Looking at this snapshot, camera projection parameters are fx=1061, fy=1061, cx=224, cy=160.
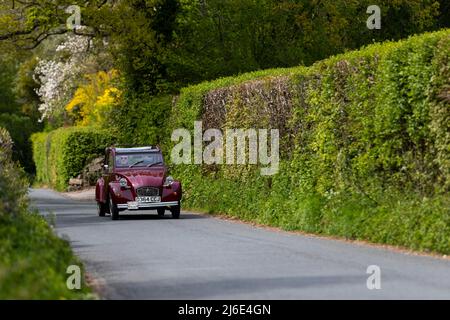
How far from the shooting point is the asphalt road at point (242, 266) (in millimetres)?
12078

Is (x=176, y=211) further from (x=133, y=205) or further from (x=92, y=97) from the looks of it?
(x=92, y=97)

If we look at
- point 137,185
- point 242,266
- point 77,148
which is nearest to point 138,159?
point 137,185

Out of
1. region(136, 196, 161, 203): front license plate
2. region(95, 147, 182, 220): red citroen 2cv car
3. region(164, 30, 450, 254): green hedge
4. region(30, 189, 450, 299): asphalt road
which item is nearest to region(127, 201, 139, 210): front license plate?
region(95, 147, 182, 220): red citroen 2cv car

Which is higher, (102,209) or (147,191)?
(147,191)

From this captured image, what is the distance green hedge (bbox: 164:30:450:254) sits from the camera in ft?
57.8

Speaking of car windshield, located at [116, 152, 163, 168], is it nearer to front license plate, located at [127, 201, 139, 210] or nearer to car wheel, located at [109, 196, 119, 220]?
Result: car wheel, located at [109, 196, 119, 220]

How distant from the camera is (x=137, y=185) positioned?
27.6 metres

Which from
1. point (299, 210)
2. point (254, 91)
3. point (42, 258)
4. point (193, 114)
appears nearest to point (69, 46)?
point (193, 114)

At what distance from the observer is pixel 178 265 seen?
49.7ft

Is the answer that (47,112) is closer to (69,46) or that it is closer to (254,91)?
(69,46)

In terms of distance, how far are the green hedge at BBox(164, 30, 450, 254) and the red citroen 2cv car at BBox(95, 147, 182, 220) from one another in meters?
1.72

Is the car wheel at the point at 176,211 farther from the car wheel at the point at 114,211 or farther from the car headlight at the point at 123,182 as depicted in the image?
the car wheel at the point at 114,211

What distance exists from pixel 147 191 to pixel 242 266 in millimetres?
13068
